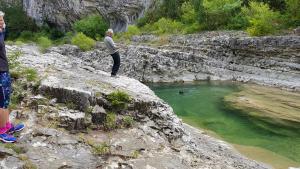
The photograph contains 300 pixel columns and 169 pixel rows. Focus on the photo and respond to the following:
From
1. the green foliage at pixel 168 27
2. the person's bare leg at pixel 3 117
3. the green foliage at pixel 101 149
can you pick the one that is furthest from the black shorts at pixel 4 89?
the green foliage at pixel 168 27

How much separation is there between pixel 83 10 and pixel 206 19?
29.8m

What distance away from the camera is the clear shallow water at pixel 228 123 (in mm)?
15901

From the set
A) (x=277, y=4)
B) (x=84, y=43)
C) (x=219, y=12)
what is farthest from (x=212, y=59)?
(x=84, y=43)

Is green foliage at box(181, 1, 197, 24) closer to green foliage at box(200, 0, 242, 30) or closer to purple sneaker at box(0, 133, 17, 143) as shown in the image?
green foliage at box(200, 0, 242, 30)

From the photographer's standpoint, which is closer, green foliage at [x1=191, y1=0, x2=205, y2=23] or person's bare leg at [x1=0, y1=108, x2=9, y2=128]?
person's bare leg at [x1=0, y1=108, x2=9, y2=128]

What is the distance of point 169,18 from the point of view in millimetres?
50844

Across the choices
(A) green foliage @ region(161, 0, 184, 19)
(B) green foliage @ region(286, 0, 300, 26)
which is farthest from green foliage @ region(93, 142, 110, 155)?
(A) green foliage @ region(161, 0, 184, 19)

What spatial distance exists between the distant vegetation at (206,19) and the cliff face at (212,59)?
1.87 metres

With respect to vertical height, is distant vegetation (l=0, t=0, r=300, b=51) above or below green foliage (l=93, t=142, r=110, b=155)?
above

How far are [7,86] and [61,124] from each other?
2191 millimetres

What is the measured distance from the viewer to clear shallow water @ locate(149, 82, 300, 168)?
626 inches

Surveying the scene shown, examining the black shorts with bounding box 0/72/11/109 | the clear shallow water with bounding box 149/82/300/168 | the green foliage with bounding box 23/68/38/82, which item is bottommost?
the clear shallow water with bounding box 149/82/300/168

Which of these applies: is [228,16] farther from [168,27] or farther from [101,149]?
[101,149]

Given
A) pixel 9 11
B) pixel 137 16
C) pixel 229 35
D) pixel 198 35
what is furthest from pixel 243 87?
pixel 9 11
